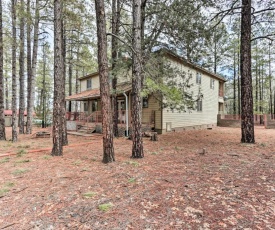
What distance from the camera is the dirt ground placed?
2.45m

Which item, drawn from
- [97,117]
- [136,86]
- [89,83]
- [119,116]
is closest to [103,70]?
[136,86]

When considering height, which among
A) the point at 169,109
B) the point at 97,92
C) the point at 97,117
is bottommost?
the point at 97,117

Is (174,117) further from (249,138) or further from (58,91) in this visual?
(58,91)

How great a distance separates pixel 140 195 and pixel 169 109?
1014 cm

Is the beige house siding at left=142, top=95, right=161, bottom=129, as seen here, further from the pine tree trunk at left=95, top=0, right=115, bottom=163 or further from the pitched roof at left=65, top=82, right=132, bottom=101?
the pine tree trunk at left=95, top=0, right=115, bottom=163

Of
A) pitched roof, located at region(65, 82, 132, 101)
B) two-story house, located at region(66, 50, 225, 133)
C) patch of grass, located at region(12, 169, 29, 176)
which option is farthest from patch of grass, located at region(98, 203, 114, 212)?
pitched roof, located at region(65, 82, 132, 101)

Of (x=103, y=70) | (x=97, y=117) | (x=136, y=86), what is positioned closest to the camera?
(x=103, y=70)

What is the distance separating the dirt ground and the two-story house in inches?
234

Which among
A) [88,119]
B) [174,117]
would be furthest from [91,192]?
A: [88,119]

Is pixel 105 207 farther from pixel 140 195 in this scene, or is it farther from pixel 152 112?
pixel 152 112

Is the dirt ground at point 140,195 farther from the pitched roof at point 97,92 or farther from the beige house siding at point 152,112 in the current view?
the beige house siding at point 152,112

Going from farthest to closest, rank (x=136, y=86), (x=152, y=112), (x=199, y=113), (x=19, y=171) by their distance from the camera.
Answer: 1. (x=199, y=113)
2. (x=152, y=112)
3. (x=136, y=86)
4. (x=19, y=171)

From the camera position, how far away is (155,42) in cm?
914

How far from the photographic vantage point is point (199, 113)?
55.5ft
